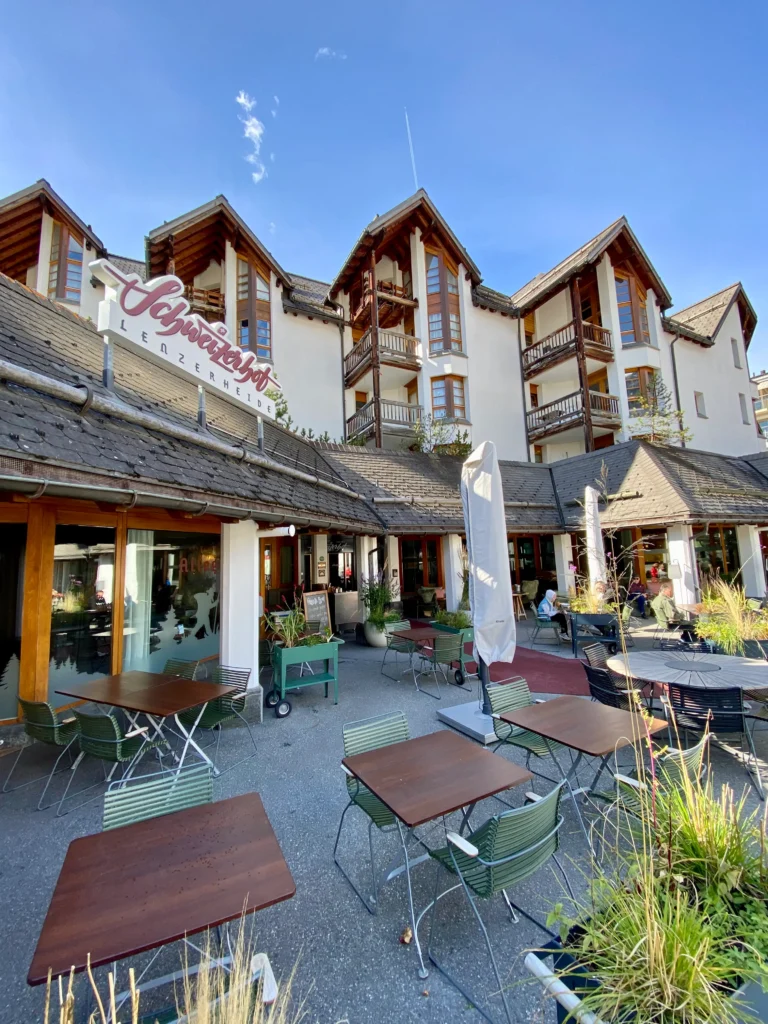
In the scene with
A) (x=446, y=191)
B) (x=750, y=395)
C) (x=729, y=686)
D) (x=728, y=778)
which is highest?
(x=446, y=191)

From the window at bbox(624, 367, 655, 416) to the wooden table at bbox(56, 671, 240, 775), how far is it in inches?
735

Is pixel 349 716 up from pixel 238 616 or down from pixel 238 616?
down

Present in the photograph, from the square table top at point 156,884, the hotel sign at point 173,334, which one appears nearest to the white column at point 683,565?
the hotel sign at point 173,334

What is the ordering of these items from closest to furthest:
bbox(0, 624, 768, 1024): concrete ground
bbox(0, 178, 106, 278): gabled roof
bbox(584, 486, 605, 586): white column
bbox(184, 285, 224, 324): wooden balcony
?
bbox(0, 624, 768, 1024): concrete ground, bbox(584, 486, 605, 586): white column, bbox(0, 178, 106, 278): gabled roof, bbox(184, 285, 224, 324): wooden balcony

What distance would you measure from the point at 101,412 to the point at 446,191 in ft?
61.0

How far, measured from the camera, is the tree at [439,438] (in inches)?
560

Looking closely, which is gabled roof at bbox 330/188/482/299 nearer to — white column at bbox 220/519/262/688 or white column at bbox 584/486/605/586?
white column at bbox 584/486/605/586

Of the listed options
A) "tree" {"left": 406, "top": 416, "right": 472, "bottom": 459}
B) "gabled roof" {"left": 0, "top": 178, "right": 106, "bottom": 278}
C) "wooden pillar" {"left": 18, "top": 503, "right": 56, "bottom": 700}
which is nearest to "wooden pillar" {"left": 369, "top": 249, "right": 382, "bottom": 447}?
"tree" {"left": 406, "top": 416, "right": 472, "bottom": 459}

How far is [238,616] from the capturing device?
18.7 ft

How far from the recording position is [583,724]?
343 centimetres

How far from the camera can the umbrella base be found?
4.75 meters

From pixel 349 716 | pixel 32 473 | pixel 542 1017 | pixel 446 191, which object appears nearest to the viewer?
pixel 542 1017

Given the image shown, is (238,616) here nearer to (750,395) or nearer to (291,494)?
(291,494)

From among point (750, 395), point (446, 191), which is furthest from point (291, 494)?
point (750, 395)
